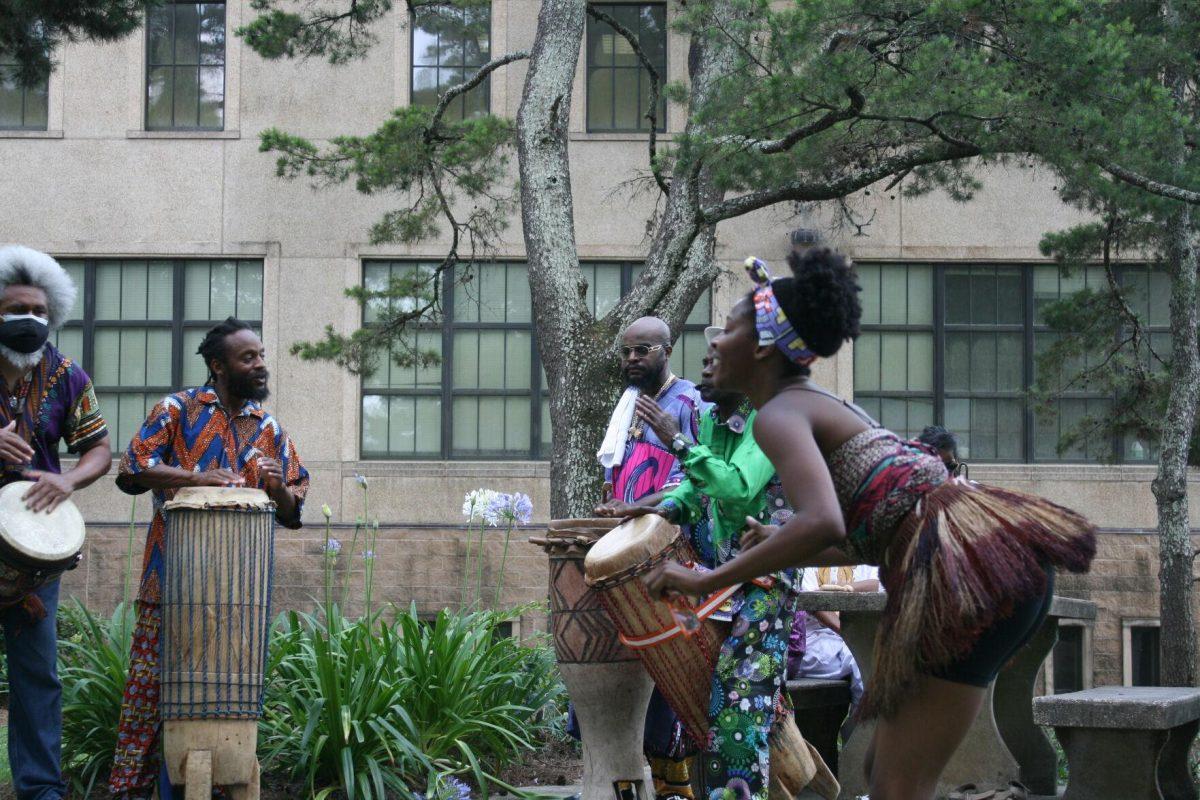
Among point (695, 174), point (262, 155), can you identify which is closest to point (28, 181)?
point (262, 155)

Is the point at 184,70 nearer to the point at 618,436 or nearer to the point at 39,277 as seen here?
the point at 39,277

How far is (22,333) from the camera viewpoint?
6.04 m

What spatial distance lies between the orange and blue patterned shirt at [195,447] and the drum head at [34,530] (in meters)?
0.45

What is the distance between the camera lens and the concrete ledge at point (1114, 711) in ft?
20.5

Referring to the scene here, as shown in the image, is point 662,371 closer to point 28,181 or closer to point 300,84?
point 300,84

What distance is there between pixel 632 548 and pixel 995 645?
171 cm

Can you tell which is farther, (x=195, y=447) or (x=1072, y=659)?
(x=1072, y=659)

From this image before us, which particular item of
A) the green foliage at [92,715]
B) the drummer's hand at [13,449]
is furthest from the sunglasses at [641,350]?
the green foliage at [92,715]

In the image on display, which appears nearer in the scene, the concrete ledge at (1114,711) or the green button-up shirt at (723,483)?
the green button-up shirt at (723,483)

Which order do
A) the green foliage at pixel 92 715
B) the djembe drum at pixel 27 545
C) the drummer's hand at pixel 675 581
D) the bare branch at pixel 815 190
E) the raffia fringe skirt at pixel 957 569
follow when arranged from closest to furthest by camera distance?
the raffia fringe skirt at pixel 957 569, the drummer's hand at pixel 675 581, the djembe drum at pixel 27 545, the green foliage at pixel 92 715, the bare branch at pixel 815 190

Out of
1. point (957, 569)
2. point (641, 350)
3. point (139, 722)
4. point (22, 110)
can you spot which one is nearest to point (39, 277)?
point (139, 722)

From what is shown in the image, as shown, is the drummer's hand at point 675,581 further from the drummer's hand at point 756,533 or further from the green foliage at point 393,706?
the green foliage at point 393,706

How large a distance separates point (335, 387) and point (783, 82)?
9576 millimetres

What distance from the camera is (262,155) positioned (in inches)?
694
